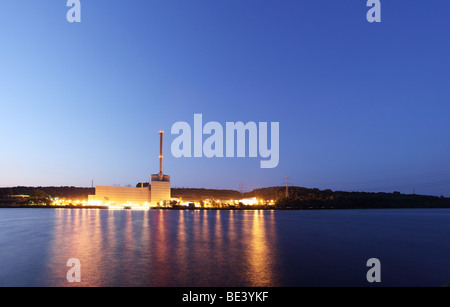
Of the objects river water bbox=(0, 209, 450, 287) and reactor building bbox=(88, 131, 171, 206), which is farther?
reactor building bbox=(88, 131, 171, 206)

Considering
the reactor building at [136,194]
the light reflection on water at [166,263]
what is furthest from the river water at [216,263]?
the reactor building at [136,194]

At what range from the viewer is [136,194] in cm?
13862

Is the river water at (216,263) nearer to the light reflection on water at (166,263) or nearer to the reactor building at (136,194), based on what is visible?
the light reflection on water at (166,263)

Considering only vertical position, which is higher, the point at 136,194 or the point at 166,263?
the point at 166,263

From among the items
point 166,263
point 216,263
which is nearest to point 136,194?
point 166,263

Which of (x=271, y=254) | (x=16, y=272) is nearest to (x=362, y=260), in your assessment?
(x=271, y=254)

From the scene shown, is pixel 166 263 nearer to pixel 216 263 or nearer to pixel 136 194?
pixel 216 263

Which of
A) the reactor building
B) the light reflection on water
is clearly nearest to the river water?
the light reflection on water

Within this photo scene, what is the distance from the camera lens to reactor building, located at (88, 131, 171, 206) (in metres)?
136

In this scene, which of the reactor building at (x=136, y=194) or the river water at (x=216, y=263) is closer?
the river water at (x=216, y=263)

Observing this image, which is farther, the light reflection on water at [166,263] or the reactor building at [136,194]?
the reactor building at [136,194]

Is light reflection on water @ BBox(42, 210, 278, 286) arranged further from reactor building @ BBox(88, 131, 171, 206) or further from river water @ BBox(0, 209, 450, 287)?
reactor building @ BBox(88, 131, 171, 206)

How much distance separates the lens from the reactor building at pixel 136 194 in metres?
136
